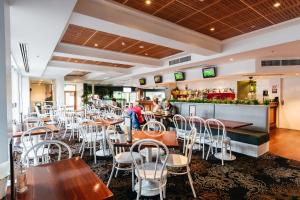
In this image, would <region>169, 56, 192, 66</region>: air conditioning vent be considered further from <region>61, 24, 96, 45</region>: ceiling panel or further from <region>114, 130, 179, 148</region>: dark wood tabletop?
<region>114, 130, 179, 148</region>: dark wood tabletop

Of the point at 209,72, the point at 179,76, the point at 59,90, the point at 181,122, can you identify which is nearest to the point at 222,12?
the point at 181,122

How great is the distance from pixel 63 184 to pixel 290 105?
943 centimetres

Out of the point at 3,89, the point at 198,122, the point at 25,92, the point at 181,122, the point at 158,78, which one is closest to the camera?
the point at 3,89

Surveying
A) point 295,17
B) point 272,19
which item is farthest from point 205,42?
point 295,17

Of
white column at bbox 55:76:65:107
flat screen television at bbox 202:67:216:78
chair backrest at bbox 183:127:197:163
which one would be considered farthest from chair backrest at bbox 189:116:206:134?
white column at bbox 55:76:65:107

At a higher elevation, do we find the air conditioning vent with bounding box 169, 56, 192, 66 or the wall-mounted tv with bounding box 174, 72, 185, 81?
the air conditioning vent with bounding box 169, 56, 192, 66

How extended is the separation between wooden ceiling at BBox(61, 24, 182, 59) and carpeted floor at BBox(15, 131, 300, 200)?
310 centimetres

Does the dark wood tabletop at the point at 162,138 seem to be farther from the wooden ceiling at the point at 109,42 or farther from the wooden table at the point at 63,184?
the wooden ceiling at the point at 109,42

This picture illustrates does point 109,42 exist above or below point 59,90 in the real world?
above

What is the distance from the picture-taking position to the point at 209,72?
24.3ft

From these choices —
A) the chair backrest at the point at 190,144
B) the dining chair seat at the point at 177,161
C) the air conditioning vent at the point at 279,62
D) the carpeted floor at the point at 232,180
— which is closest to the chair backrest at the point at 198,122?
the carpeted floor at the point at 232,180

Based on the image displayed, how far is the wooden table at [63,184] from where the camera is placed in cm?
128

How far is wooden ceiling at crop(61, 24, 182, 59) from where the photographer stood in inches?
181

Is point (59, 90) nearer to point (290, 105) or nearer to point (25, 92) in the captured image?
point (25, 92)
